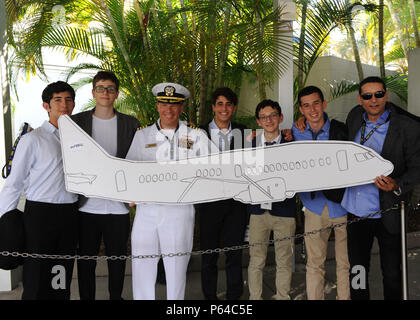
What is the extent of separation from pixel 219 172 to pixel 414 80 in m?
3.29

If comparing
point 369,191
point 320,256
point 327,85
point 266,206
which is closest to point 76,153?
point 266,206

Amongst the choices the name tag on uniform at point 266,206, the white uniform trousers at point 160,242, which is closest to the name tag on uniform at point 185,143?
the white uniform trousers at point 160,242

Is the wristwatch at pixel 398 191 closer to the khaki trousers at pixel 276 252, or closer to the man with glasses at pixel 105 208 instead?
the khaki trousers at pixel 276 252

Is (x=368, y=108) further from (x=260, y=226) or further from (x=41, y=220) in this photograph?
(x=41, y=220)

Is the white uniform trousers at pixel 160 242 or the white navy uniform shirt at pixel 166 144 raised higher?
the white navy uniform shirt at pixel 166 144

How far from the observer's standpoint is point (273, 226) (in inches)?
123

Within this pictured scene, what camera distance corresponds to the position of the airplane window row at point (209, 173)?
2889 millimetres

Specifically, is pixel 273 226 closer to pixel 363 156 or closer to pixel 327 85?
pixel 363 156

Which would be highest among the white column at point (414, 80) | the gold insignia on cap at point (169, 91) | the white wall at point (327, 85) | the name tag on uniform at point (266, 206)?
the white wall at point (327, 85)

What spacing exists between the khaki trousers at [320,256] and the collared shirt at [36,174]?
189 cm

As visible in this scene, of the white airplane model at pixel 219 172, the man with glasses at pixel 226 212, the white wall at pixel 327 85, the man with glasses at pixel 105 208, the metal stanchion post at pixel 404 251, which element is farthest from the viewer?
the white wall at pixel 327 85

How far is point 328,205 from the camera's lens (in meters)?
2.98

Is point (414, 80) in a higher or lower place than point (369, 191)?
higher

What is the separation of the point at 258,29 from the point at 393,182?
1883 millimetres
